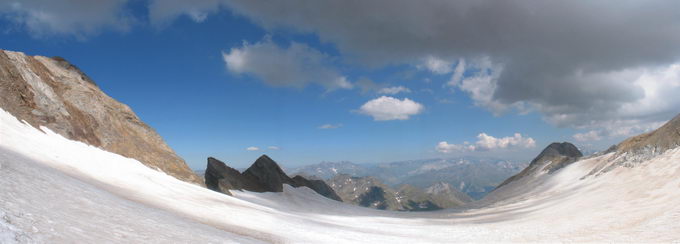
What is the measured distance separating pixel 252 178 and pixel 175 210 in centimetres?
5683

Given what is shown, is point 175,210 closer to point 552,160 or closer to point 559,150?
point 552,160

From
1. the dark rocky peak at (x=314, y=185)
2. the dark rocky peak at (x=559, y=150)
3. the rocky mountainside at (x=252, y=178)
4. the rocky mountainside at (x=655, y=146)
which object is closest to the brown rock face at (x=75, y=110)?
the rocky mountainside at (x=252, y=178)

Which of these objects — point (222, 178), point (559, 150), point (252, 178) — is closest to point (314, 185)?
point (252, 178)

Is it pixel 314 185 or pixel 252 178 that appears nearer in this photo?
pixel 252 178

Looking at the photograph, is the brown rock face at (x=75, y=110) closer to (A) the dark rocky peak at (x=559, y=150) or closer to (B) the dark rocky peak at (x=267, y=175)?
(B) the dark rocky peak at (x=267, y=175)

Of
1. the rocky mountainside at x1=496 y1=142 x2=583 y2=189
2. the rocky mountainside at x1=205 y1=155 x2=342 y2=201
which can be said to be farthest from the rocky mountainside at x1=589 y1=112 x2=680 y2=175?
the rocky mountainside at x1=205 y1=155 x2=342 y2=201

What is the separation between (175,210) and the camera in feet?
76.2

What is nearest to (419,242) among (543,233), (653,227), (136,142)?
(543,233)

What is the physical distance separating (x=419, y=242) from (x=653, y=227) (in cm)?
1819

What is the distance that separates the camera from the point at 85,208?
1277 centimetres

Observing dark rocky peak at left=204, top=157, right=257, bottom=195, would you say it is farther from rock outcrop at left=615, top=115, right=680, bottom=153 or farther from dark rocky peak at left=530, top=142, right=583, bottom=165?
dark rocky peak at left=530, top=142, right=583, bottom=165

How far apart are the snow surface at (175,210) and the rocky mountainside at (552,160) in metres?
44.1

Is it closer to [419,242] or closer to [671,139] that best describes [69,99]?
[419,242]

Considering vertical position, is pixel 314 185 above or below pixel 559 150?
below
